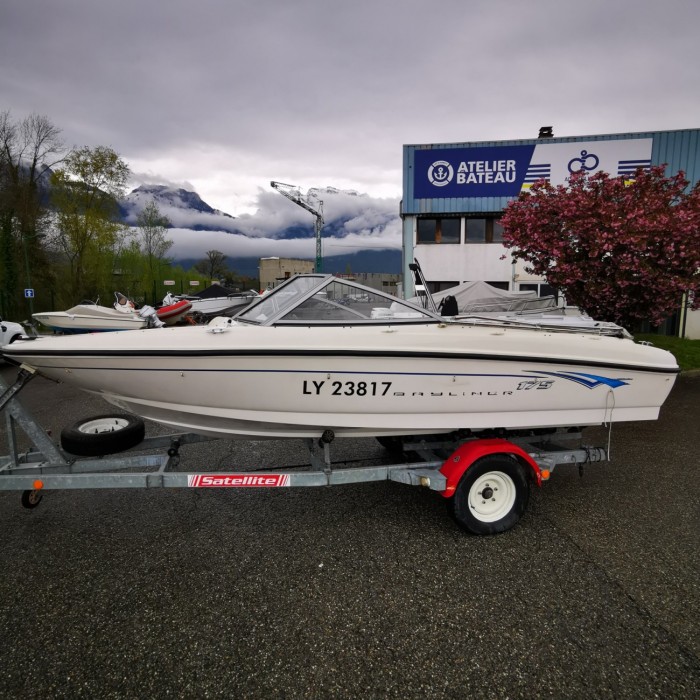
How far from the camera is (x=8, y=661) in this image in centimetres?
204

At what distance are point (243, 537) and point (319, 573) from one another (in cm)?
69

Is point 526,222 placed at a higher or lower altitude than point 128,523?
higher

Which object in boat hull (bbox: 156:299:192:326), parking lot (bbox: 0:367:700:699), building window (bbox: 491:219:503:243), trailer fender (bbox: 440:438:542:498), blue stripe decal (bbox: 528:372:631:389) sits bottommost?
parking lot (bbox: 0:367:700:699)

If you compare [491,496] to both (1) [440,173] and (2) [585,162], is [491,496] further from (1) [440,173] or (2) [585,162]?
(2) [585,162]

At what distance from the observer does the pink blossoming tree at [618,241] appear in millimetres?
7164

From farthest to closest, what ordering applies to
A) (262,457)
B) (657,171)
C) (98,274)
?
(98,274) < (657,171) < (262,457)

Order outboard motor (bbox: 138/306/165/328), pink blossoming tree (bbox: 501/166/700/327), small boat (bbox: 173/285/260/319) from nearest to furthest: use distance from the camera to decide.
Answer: pink blossoming tree (bbox: 501/166/700/327), outboard motor (bbox: 138/306/165/328), small boat (bbox: 173/285/260/319)

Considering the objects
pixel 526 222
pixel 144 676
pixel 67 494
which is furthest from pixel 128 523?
pixel 526 222

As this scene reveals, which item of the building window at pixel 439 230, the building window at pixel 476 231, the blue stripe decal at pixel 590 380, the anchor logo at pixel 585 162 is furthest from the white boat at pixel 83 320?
the anchor logo at pixel 585 162

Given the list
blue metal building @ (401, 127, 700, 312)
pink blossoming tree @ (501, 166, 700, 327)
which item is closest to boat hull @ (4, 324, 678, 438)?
pink blossoming tree @ (501, 166, 700, 327)

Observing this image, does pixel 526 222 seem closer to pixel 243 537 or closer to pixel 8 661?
pixel 243 537

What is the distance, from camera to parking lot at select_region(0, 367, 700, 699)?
1.97 m

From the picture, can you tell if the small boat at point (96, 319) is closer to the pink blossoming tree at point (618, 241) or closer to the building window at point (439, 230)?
the building window at point (439, 230)

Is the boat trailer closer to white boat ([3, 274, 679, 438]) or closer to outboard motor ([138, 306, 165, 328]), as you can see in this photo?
white boat ([3, 274, 679, 438])
